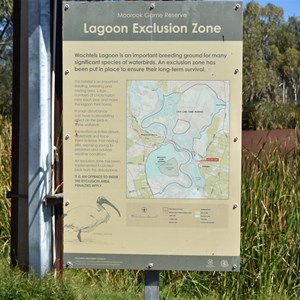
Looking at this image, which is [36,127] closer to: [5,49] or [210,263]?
[210,263]

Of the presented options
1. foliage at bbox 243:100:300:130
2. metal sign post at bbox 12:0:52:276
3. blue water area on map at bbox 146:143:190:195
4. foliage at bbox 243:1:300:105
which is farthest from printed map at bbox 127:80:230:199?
foliage at bbox 243:1:300:105

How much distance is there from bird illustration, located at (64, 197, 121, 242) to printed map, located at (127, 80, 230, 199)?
0.57 ft

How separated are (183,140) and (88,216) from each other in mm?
727

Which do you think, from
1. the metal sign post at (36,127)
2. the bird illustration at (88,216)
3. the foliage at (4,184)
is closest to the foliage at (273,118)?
the foliage at (4,184)

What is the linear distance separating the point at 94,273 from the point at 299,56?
53.1 meters

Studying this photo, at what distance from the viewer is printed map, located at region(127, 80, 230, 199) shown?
12.4ft

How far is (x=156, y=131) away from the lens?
12.4 feet

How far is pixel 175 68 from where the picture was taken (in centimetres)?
378

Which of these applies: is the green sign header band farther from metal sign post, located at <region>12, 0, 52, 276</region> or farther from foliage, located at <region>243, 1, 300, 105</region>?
foliage, located at <region>243, 1, 300, 105</region>

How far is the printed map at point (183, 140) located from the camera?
3.77 metres

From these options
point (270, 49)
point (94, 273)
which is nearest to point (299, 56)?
point (270, 49)

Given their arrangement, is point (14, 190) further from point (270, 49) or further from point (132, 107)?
point (270, 49)

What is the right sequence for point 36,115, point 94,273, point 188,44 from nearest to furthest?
point 188,44
point 36,115
point 94,273

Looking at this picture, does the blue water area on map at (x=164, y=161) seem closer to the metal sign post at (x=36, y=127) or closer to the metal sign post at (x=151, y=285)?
the metal sign post at (x=151, y=285)
